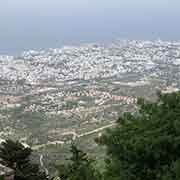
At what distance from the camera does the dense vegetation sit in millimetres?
9344

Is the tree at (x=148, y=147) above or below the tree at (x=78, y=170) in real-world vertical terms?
above

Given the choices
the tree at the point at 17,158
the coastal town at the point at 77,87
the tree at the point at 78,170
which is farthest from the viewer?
the coastal town at the point at 77,87

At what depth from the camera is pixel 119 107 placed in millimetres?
60031

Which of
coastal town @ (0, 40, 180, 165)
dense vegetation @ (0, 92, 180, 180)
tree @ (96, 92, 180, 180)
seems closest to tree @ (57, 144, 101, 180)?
dense vegetation @ (0, 92, 180, 180)

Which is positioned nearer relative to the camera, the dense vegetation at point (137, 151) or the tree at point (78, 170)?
the dense vegetation at point (137, 151)

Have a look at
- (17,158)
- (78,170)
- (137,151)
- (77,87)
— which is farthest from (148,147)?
(77,87)

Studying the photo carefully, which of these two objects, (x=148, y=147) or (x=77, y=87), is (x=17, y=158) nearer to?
(x=148, y=147)

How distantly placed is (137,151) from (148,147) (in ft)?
0.79

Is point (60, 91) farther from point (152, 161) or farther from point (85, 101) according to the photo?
point (152, 161)

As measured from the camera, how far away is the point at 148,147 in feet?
30.7

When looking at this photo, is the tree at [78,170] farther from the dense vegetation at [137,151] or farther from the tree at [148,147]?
the tree at [148,147]

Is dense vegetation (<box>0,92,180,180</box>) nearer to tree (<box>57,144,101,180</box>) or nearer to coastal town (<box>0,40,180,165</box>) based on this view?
tree (<box>57,144,101,180</box>)

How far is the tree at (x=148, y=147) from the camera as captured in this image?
30.5 ft

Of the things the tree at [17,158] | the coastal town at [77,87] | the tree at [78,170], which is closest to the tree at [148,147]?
the tree at [78,170]
